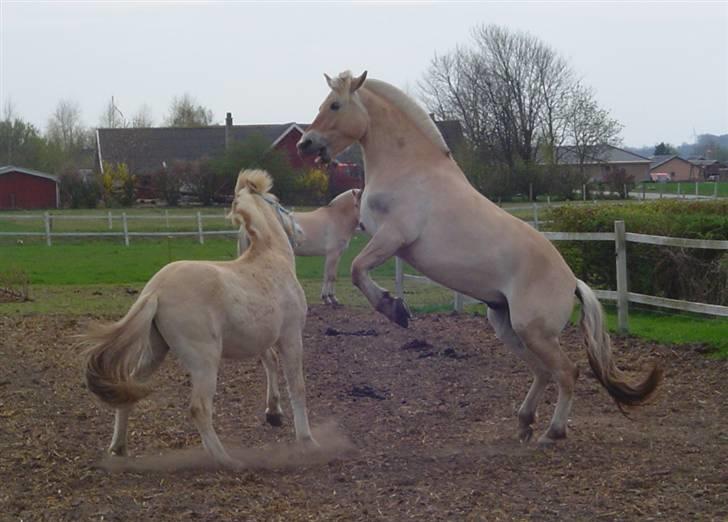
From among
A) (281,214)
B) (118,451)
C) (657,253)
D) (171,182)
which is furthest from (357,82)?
(171,182)

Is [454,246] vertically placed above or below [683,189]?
below

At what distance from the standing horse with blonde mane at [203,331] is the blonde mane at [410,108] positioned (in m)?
1.38

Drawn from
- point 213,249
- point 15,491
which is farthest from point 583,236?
point 213,249

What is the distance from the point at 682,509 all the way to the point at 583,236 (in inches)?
301

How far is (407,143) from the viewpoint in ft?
22.6

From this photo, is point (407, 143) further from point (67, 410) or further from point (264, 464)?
point (67, 410)

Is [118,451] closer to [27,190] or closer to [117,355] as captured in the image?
[117,355]

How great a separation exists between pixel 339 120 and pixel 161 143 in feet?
166

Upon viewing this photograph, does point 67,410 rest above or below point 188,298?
below

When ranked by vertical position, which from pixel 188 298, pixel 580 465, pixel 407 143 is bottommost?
pixel 580 465

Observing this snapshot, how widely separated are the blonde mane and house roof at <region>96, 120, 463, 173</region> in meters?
45.5

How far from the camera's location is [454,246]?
6.54 metres

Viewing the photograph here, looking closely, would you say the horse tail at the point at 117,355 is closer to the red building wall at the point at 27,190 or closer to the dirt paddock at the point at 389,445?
the dirt paddock at the point at 389,445

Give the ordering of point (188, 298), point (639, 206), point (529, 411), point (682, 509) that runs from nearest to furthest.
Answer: point (682, 509), point (188, 298), point (529, 411), point (639, 206)
